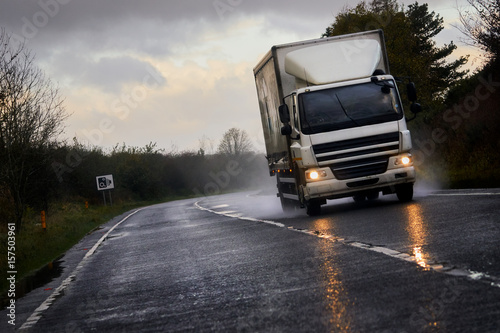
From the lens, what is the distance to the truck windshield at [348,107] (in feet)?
48.4

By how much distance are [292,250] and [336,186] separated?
536cm

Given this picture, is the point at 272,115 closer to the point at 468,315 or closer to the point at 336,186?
the point at 336,186

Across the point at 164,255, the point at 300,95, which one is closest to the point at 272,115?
the point at 300,95

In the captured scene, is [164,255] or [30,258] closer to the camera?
[164,255]

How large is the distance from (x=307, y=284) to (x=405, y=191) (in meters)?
9.81

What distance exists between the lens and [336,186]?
48.8 ft

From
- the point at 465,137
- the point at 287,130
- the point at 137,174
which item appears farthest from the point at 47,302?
the point at 137,174

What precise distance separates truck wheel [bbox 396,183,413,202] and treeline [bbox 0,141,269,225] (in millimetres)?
13605

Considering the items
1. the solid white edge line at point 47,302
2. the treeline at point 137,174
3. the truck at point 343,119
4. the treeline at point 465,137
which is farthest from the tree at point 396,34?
the solid white edge line at point 47,302

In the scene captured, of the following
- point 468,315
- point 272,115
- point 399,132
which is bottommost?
point 468,315

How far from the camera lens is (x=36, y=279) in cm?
1159

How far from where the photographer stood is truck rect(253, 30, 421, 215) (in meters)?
14.7

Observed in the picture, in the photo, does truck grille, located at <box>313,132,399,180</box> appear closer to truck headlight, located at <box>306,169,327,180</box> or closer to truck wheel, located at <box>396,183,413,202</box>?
truck headlight, located at <box>306,169,327,180</box>

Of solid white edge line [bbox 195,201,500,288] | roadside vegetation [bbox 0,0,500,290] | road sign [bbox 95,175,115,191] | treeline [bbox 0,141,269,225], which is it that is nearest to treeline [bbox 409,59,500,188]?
roadside vegetation [bbox 0,0,500,290]
